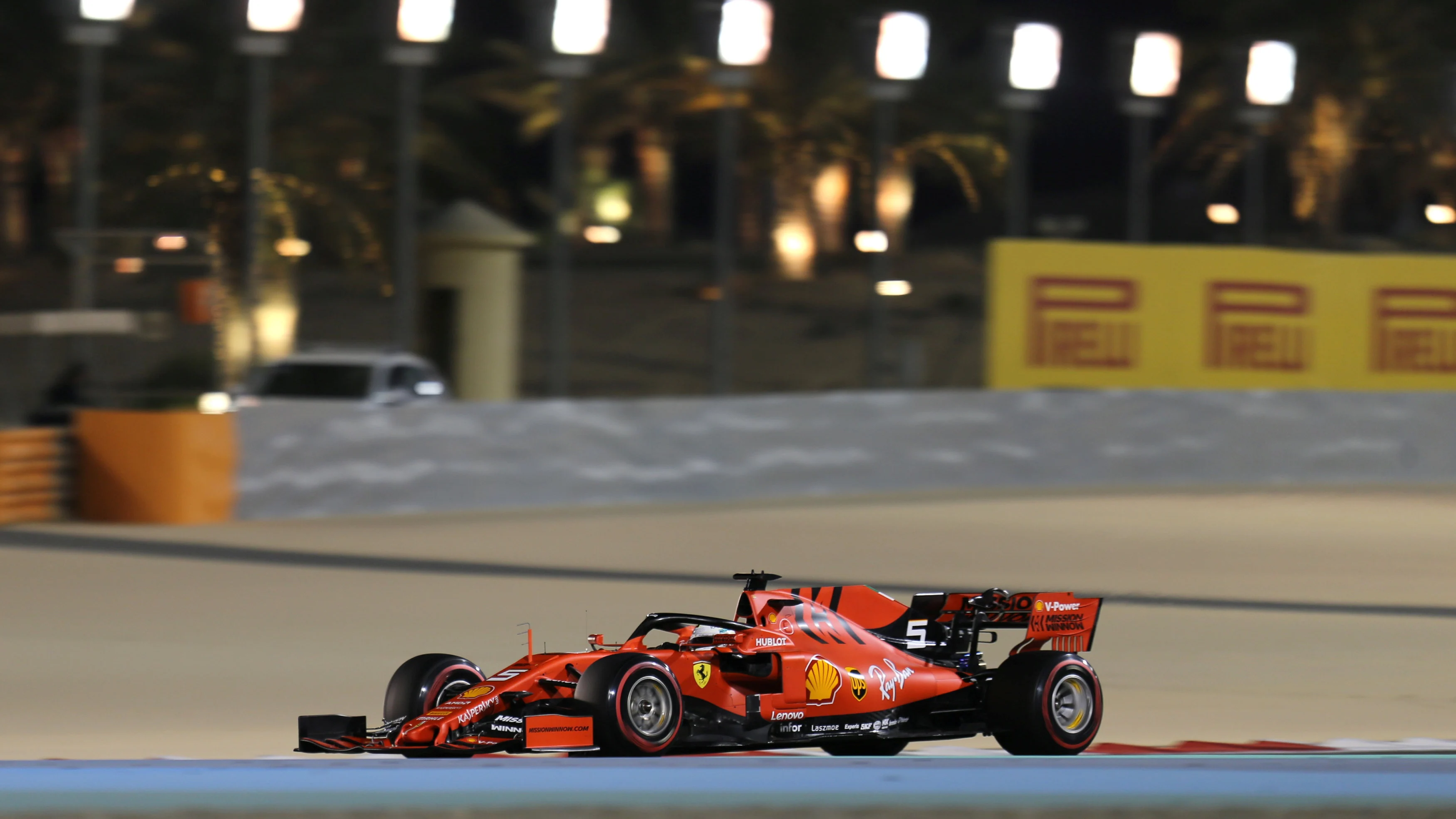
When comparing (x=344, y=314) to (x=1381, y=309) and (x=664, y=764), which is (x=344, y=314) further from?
(x=664, y=764)

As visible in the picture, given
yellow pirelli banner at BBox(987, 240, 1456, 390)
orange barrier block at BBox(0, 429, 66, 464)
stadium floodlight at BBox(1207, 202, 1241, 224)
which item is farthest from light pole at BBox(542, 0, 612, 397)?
stadium floodlight at BBox(1207, 202, 1241, 224)

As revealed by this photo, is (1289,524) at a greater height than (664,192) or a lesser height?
lesser

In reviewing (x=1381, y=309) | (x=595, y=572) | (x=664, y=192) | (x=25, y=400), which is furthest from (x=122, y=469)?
(x=664, y=192)

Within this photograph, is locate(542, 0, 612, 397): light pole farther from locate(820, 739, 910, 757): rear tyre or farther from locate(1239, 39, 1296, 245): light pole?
locate(820, 739, 910, 757): rear tyre

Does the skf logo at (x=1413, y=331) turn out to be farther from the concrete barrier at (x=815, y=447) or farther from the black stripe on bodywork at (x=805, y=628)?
the black stripe on bodywork at (x=805, y=628)

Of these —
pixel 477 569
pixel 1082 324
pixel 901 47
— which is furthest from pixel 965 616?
pixel 1082 324

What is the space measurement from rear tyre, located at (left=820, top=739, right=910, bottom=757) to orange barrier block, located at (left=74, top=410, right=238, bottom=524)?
12640 millimetres

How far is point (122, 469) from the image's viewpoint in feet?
63.3

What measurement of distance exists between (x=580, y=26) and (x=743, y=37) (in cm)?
201

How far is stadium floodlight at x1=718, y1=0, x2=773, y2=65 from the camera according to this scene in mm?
23812

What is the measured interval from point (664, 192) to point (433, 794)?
5022cm

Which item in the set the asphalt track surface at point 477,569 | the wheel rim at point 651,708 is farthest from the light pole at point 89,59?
the wheel rim at point 651,708

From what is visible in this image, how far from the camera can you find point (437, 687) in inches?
287

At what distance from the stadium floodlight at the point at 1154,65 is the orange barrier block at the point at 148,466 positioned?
13.5 meters
